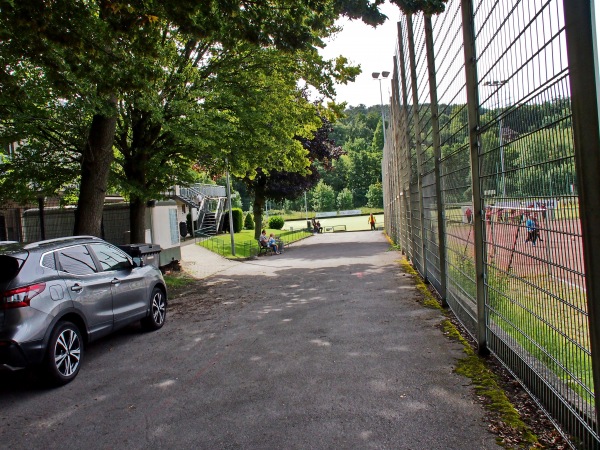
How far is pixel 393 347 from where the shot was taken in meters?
6.15

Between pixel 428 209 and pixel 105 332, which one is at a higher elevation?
pixel 428 209

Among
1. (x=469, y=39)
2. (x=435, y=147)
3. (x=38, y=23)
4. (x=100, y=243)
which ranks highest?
(x=38, y=23)

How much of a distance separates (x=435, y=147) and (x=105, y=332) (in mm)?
5385

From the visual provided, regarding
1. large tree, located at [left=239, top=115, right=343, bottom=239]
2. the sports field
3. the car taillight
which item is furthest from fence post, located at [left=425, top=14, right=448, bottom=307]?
the sports field

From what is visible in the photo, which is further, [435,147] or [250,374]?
[435,147]

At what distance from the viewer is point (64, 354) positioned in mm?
5711

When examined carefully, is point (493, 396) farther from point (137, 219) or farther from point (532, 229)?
point (137, 219)

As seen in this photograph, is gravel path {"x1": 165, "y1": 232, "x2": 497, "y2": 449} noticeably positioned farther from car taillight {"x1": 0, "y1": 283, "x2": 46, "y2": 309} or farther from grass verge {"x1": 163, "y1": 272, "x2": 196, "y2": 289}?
grass verge {"x1": 163, "y1": 272, "x2": 196, "y2": 289}

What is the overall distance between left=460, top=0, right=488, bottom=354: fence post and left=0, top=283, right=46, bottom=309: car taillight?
4.77 metres

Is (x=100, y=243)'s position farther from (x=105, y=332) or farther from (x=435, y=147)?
(x=435, y=147)

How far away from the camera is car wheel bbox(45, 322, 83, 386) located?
544 cm

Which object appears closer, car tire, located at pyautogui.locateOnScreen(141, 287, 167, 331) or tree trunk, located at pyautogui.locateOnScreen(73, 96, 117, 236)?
car tire, located at pyautogui.locateOnScreen(141, 287, 167, 331)

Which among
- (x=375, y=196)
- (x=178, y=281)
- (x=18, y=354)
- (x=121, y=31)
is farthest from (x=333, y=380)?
(x=375, y=196)

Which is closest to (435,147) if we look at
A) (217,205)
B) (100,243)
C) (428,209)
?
(428,209)
